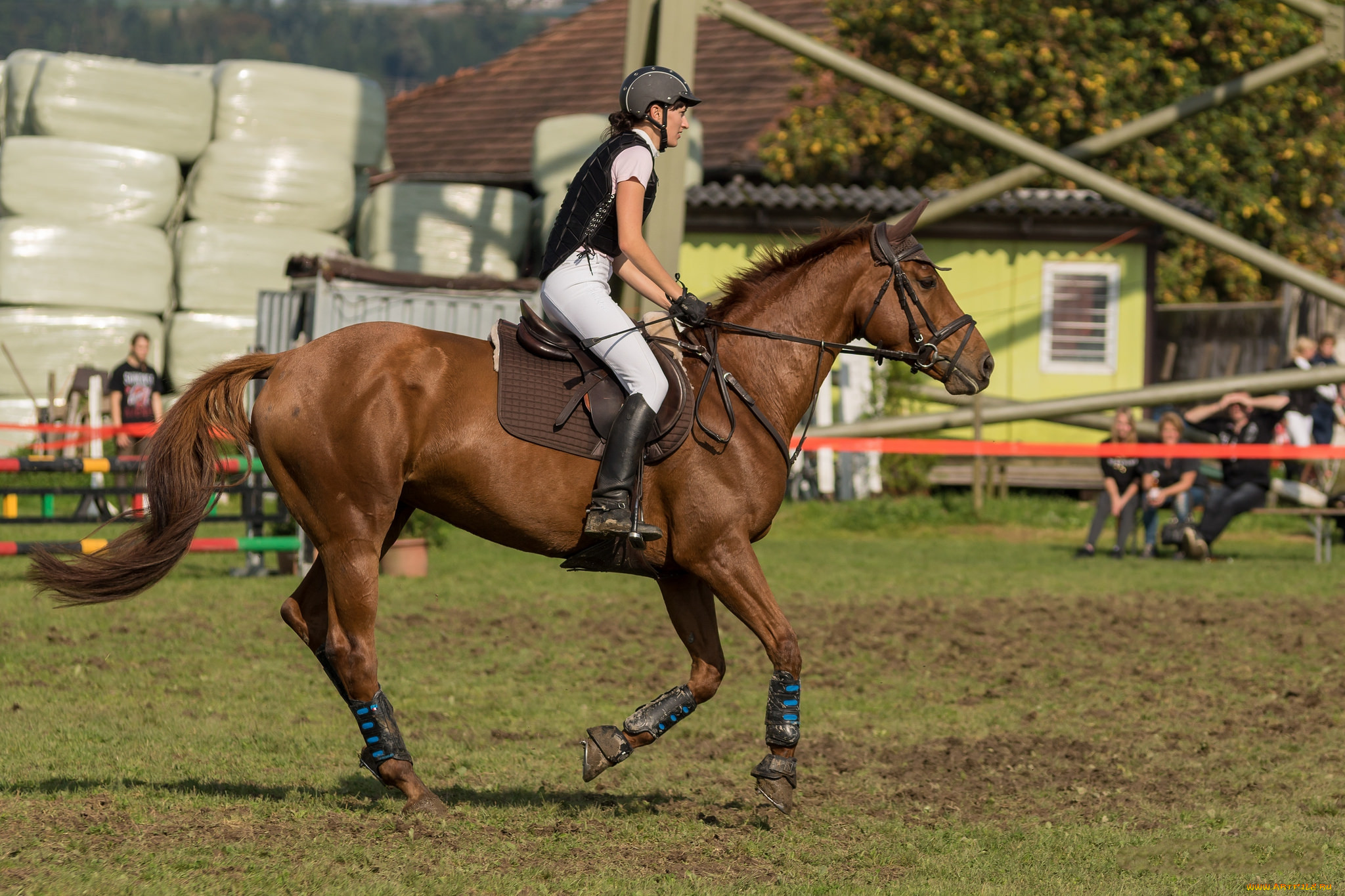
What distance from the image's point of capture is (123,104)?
20.9 metres

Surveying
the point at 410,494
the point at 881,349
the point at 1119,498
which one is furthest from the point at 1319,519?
the point at 410,494

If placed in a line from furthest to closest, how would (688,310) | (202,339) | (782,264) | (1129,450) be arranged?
(202,339) < (1129,450) < (782,264) < (688,310)

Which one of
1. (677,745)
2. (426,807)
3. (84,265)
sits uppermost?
(84,265)

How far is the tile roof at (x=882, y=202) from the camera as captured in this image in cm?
2228

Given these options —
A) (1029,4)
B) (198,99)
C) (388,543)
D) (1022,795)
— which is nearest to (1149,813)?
(1022,795)

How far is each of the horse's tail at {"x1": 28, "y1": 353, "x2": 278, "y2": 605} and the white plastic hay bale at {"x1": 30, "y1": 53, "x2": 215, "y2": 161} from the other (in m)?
15.9

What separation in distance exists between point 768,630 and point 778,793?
0.68 m

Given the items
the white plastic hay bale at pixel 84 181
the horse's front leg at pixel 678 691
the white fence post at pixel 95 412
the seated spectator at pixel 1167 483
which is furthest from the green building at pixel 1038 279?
the horse's front leg at pixel 678 691

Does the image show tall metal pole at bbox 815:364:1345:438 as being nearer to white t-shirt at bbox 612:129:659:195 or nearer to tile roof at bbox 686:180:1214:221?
tile roof at bbox 686:180:1214:221

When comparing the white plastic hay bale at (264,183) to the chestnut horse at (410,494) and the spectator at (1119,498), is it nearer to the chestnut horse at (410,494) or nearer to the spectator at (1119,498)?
the spectator at (1119,498)

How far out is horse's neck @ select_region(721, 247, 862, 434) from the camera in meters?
6.79

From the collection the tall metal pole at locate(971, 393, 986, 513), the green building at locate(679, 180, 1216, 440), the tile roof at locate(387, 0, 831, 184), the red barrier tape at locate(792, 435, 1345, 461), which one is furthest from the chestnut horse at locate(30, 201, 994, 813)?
the tile roof at locate(387, 0, 831, 184)

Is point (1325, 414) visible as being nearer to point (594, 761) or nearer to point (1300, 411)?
point (1300, 411)

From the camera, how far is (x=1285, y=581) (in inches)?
579
